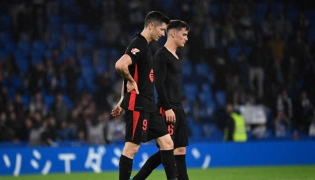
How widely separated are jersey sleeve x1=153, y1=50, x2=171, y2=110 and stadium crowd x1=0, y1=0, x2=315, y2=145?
25.9 feet

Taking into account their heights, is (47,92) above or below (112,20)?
below

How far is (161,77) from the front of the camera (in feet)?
24.9

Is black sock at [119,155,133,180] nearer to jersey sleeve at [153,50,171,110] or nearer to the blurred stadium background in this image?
jersey sleeve at [153,50,171,110]

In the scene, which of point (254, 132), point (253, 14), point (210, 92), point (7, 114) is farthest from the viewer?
point (253, 14)

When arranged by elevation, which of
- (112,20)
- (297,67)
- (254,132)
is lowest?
(254,132)

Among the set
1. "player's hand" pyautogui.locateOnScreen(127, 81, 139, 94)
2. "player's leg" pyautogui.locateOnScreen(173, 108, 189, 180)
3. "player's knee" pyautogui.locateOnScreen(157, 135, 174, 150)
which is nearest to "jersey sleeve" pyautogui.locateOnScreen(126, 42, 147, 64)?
"player's hand" pyautogui.locateOnScreen(127, 81, 139, 94)

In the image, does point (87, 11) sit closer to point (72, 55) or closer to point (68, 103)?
point (72, 55)

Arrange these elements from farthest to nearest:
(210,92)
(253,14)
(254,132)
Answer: (253,14) → (210,92) → (254,132)

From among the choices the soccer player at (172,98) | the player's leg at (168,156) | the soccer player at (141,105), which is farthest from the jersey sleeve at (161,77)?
the player's leg at (168,156)

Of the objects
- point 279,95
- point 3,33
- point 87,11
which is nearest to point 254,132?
point 279,95

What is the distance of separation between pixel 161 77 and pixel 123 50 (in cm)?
1090

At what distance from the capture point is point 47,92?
17141 mm

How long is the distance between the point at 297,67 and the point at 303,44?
77 centimetres

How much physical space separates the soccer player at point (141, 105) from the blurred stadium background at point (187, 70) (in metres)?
7.35
